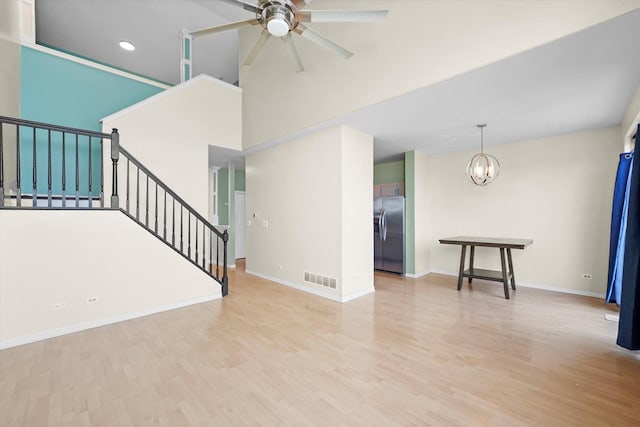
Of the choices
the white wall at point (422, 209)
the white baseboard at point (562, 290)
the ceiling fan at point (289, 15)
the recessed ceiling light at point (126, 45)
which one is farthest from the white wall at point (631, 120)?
the recessed ceiling light at point (126, 45)

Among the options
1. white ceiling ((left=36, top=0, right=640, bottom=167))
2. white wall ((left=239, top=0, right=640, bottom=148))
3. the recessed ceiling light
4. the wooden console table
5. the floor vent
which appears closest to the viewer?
white wall ((left=239, top=0, right=640, bottom=148))

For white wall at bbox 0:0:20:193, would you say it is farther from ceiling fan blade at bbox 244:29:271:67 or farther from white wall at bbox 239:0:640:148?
white wall at bbox 239:0:640:148

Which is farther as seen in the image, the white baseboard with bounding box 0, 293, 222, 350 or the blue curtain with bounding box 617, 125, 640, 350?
the white baseboard with bounding box 0, 293, 222, 350

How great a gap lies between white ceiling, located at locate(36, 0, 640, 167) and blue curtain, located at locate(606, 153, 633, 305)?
0.76m

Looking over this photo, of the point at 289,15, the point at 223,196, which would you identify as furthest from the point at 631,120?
the point at 223,196

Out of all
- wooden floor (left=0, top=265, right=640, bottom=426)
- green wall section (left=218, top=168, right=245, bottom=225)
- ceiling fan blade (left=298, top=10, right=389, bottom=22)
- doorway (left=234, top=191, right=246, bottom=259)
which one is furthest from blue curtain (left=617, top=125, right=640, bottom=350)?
doorway (left=234, top=191, right=246, bottom=259)

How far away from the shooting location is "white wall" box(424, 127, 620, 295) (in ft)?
14.0

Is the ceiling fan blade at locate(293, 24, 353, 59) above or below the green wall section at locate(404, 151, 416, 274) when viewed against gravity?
above

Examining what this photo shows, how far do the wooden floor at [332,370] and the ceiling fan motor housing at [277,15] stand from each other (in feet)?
9.42

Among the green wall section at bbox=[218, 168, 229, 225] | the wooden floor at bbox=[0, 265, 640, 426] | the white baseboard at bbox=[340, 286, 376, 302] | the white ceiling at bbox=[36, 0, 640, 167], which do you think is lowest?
the wooden floor at bbox=[0, 265, 640, 426]

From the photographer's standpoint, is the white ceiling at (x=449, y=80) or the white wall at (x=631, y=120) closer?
the white ceiling at (x=449, y=80)

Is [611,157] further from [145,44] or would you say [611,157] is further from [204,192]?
[145,44]

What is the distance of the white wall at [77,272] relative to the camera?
2.73 metres

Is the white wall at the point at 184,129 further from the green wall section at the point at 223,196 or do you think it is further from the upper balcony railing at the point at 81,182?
the green wall section at the point at 223,196
